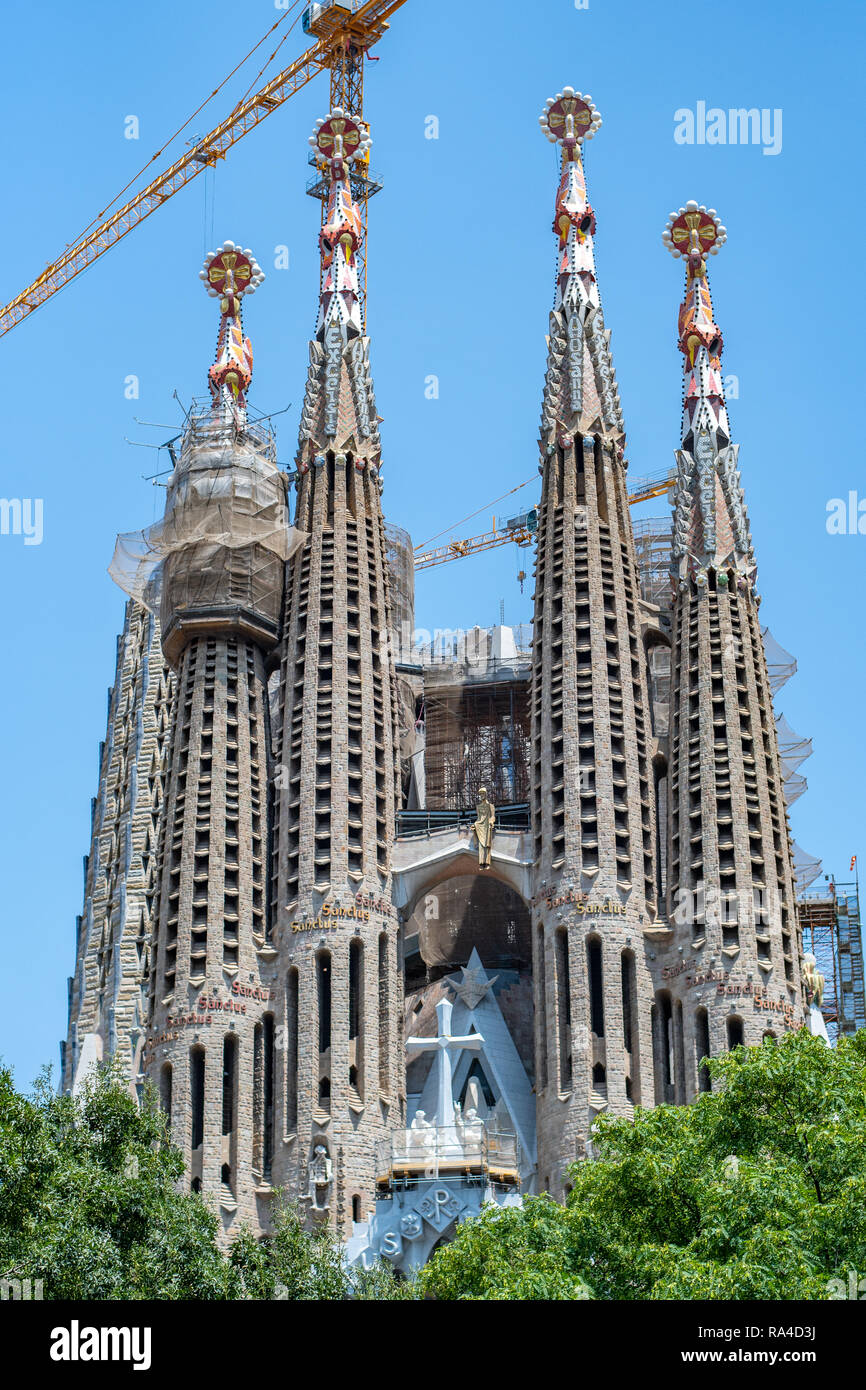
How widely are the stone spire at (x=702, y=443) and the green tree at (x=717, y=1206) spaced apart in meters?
27.1

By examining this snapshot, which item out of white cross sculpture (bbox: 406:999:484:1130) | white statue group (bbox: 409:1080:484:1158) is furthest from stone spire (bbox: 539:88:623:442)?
white statue group (bbox: 409:1080:484:1158)

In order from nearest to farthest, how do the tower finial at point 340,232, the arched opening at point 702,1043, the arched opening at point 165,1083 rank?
the arched opening at point 702,1043, the arched opening at point 165,1083, the tower finial at point 340,232

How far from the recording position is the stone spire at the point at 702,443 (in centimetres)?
6869

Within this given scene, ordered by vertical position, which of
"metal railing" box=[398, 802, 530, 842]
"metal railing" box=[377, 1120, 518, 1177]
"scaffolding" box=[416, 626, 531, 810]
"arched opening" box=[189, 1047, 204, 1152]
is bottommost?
"metal railing" box=[377, 1120, 518, 1177]

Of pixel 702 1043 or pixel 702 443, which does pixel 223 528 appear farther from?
pixel 702 1043

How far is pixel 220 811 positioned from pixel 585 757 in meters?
9.97

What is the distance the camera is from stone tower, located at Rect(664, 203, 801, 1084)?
61.3 metres

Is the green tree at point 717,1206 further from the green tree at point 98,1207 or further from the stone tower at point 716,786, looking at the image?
the stone tower at point 716,786

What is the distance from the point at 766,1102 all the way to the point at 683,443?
34918 mm

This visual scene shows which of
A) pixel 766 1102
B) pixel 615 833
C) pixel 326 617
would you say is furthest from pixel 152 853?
pixel 766 1102

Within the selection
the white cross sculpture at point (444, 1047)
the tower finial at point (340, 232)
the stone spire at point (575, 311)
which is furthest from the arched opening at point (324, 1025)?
the tower finial at point (340, 232)

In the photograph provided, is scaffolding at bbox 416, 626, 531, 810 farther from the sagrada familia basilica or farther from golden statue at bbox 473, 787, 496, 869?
golden statue at bbox 473, 787, 496, 869

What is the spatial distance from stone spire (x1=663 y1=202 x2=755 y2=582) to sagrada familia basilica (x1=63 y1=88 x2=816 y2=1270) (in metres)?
→ 0.12

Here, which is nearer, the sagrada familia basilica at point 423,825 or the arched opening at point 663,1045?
the sagrada familia basilica at point 423,825
